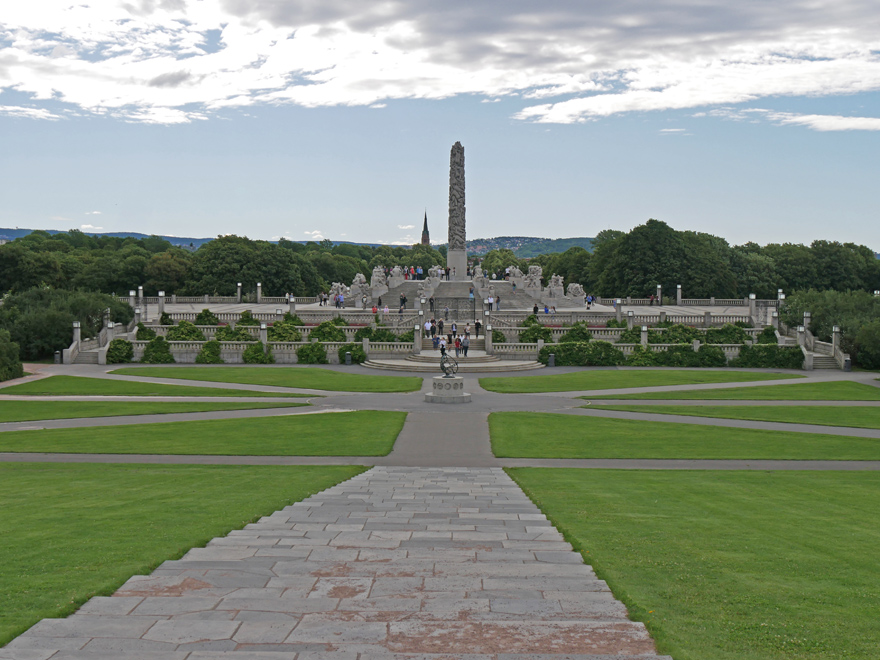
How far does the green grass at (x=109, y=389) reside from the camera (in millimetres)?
40344

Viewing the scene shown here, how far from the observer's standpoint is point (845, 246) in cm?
11581

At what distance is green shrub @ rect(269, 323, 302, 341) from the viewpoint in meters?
60.2

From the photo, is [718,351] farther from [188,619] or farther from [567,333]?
[188,619]

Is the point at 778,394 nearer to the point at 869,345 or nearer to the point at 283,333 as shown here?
the point at 869,345

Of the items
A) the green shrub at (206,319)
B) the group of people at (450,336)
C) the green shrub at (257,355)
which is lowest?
the green shrub at (257,355)

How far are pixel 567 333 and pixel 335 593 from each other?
53.5m

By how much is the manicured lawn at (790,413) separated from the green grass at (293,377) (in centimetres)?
1301

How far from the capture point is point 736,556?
10961mm

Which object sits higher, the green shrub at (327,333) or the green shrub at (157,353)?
the green shrub at (327,333)

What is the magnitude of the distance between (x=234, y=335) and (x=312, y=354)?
24.0 ft

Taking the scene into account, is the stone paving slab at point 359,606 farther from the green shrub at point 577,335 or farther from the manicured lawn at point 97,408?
the green shrub at point 577,335

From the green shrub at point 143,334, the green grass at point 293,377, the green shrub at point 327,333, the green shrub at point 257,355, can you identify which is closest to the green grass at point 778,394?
the green grass at point 293,377

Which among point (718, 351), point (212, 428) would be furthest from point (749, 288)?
point (212, 428)

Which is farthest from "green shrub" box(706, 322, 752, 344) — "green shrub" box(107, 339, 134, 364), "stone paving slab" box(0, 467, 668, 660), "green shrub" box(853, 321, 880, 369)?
"stone paving slab" box(0, 467, 668, 660)
